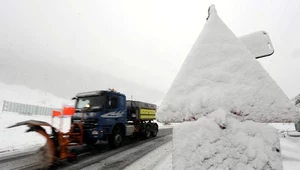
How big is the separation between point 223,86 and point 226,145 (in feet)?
1.60

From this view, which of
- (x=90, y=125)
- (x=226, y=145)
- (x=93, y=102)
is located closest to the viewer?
(x=226, y=145)

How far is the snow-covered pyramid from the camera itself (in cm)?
146

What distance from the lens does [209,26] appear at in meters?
1.89

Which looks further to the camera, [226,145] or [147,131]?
[147,131]

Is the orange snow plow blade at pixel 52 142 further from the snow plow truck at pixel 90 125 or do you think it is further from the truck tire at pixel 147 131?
the truck tire at pixel 147 131

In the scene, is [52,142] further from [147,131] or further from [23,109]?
[23,109]

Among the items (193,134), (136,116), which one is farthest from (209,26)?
(136,116)

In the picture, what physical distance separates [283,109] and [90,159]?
6714mm

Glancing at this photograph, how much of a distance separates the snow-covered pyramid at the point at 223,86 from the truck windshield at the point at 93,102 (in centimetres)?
716

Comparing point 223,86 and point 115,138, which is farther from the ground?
point 223,86

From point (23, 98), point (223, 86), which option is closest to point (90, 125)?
point (223, 86)

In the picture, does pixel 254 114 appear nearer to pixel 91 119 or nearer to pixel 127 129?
pixel 91 119

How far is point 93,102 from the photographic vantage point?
8500 millimetres

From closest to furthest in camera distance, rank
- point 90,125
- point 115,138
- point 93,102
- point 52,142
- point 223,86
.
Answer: point 223,86, point 52,142, point 90,125, point 93,102, point 115,138
